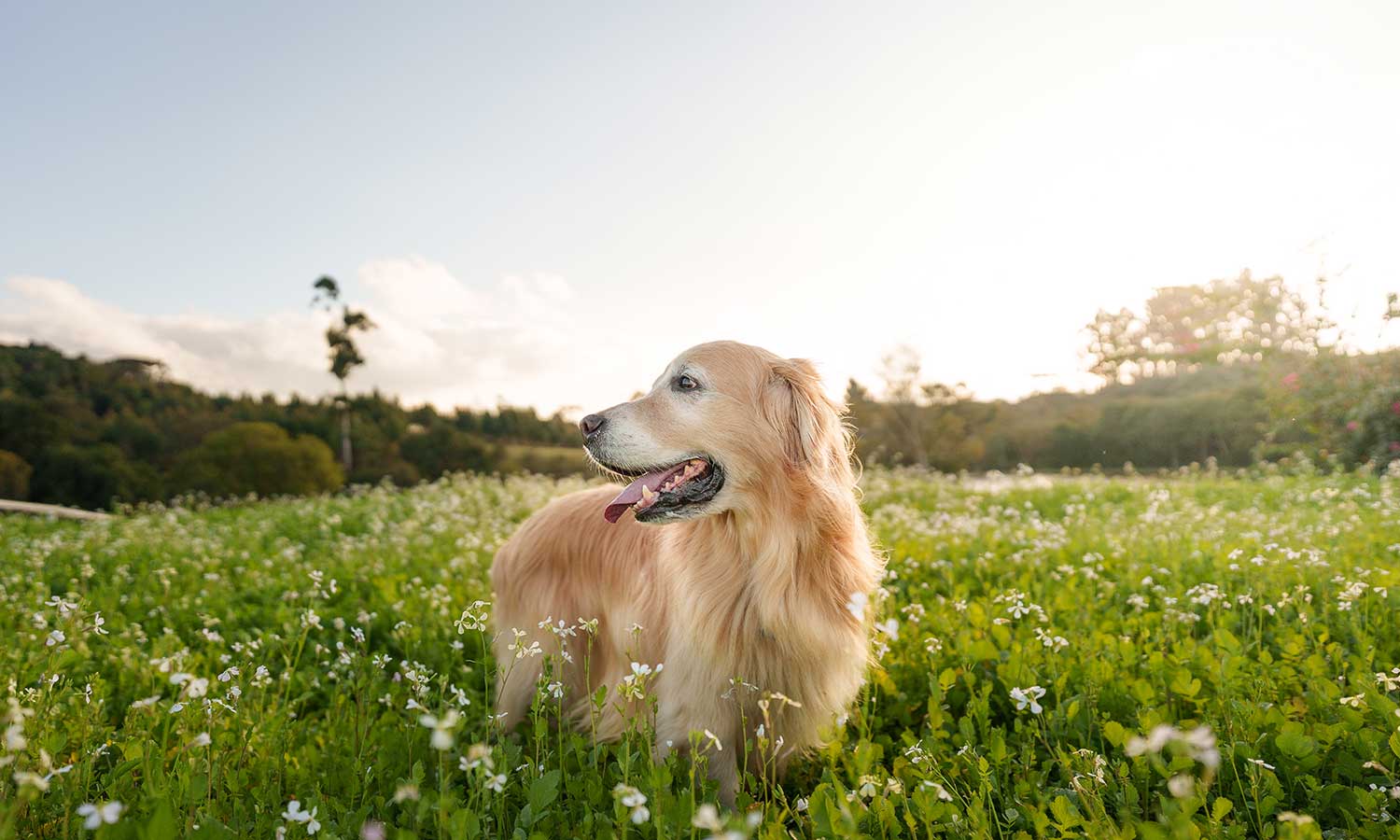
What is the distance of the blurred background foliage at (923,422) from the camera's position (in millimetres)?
14023

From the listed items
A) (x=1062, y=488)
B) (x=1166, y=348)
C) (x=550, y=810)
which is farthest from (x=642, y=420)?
(x=1166, y=348)

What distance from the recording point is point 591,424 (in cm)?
318

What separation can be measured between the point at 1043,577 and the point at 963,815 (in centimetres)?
340

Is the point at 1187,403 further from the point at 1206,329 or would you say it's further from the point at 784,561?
the point at 784,561

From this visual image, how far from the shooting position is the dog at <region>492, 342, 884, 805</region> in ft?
10.1

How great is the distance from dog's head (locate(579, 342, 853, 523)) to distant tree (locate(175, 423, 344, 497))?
66.7 feet

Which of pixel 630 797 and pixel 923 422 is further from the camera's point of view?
pixel 923 422

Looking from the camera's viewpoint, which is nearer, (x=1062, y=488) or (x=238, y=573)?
(x=238, y=573)

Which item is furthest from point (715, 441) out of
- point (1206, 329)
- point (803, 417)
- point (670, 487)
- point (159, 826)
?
point (1206, 329)

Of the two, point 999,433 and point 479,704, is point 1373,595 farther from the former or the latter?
point 999,433

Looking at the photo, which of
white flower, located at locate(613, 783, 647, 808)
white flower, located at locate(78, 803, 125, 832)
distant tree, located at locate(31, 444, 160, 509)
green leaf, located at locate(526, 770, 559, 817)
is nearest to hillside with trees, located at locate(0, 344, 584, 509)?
distant tree, located at locate(31, 444, 160, 509)

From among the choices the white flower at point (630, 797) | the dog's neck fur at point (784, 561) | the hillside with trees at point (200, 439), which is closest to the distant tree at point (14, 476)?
the hillside with trees at point (200, 439)

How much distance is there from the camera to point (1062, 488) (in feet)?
37.7

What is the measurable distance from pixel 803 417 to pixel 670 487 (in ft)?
2.06
